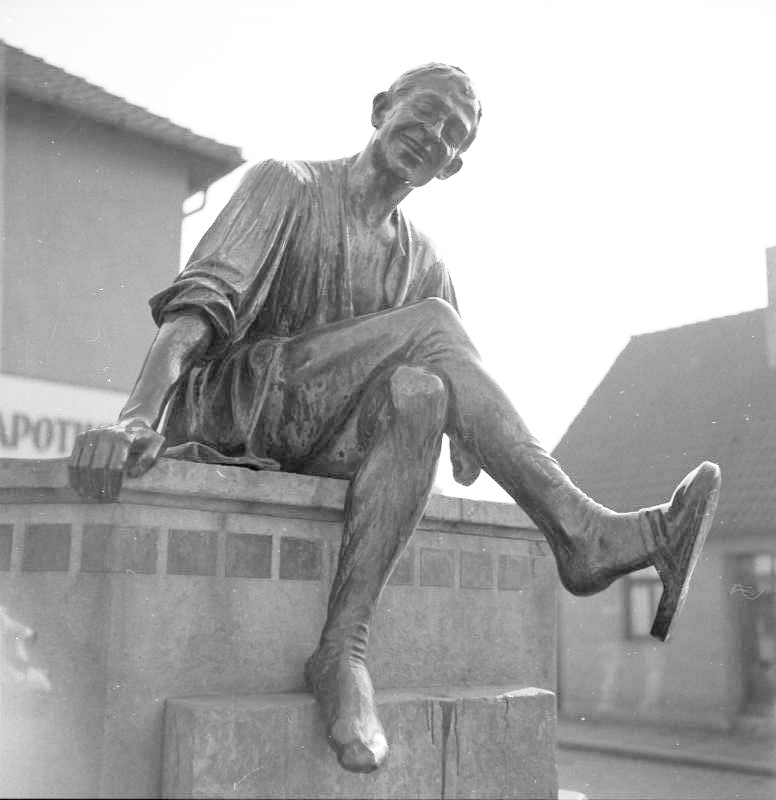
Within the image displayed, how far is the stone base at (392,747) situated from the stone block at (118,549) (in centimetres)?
21

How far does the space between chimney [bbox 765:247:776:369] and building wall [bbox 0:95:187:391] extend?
4726mm

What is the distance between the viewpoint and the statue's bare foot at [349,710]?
155 cm

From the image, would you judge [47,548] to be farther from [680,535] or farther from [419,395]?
[680,535]

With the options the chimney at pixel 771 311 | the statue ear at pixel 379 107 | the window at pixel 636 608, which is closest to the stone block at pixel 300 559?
the statue ear at pixel 379 107

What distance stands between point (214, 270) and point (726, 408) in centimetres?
1078

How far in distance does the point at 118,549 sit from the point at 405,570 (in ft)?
1.95

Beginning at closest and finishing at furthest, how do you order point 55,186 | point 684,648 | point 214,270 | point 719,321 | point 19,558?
point 19,558 → point 214,270 → point 55,186 → point 684,648 → point 719,321

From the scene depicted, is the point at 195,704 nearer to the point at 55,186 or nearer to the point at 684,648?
the point at 55,186

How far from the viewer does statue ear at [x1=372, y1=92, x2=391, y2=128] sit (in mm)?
2256

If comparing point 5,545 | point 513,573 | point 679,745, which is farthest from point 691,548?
point 679,745

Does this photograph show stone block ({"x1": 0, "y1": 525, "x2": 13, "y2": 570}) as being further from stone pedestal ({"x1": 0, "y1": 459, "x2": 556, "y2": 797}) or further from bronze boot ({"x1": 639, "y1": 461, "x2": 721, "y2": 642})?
bronze boot ({"x1": 639, "y1": 461, "x2": 721, "y2": 642})

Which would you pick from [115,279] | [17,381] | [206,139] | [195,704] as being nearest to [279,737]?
[195,704]

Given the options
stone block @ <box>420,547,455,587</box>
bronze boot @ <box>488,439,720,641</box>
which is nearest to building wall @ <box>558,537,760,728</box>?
stone block @ <box>420,547,455,587</box>

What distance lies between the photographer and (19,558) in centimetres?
173
